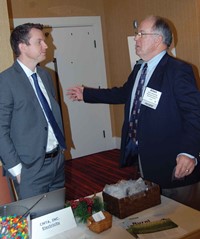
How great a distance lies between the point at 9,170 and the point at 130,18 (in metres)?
3.75

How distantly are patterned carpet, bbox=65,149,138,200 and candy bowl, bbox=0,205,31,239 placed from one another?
244 centimetres

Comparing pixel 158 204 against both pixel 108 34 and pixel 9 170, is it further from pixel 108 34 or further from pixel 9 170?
pixel 108 34

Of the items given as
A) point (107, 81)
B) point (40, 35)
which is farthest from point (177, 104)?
point (107, 81)

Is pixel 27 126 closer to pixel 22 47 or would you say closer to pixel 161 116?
pixel 22 47

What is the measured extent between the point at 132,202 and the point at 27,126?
2.88ft

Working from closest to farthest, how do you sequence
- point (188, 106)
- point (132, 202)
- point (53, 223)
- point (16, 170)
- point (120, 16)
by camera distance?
1. point (53, 223)
2. point (132, 202)
3. point (188, 106)
4. point (16, 170)
5. point (120, 16)

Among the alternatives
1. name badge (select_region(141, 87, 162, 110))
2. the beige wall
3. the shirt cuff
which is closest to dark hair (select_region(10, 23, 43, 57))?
the shirt cuff

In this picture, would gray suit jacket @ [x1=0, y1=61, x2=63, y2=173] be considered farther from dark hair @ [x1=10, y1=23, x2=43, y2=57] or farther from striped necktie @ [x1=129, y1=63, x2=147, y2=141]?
striped necktie @ [x1=129, y1=63, x2=147, y2=141]

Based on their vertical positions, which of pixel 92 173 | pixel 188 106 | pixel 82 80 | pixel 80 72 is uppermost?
pixel 80 72

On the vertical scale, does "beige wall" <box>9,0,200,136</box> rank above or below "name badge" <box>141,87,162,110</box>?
above

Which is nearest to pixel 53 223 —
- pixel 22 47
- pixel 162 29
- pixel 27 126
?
pixel 27 126

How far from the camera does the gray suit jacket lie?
1.86 meters

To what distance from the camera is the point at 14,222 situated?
3.98 feet

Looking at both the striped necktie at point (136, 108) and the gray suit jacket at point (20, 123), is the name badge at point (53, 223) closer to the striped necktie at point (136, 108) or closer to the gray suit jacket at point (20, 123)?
the gray suit jacket at point (20, 123)
